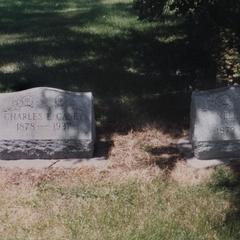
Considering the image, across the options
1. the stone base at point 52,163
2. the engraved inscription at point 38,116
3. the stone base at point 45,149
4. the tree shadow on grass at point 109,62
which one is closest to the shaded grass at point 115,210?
the stone base at point 52,163

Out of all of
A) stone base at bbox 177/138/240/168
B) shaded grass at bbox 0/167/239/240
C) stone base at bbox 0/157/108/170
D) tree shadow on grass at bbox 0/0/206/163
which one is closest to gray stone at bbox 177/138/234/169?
stone base at bbox 177/138/240/168

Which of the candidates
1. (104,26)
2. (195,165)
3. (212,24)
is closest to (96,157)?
(195,165)

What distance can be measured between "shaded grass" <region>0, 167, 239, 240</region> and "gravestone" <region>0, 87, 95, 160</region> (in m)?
0.47

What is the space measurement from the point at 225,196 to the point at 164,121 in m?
2.07

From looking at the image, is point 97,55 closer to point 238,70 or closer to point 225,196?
point 238,70

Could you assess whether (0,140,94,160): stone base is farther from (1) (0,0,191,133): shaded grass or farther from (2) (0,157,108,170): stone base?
(1) (0,0,191,133): shaded grass

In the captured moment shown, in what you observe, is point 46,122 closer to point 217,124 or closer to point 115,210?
point 115,210

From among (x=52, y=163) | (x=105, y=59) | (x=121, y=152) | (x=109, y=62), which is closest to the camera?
(x=52, y=163)

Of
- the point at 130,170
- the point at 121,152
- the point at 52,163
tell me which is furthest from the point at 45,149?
the point at 130,170

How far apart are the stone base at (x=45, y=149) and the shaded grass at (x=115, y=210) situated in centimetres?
43

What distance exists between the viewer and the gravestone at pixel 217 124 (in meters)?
6.72

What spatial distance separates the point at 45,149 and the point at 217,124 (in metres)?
1.93

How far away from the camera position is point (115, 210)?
5836 millimetres

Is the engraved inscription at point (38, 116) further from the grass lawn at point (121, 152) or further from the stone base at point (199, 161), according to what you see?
the stone base at point (199, 161)
